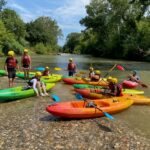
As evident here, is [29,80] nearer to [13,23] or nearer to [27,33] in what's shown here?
[13,23]

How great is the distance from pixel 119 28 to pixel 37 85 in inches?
1841

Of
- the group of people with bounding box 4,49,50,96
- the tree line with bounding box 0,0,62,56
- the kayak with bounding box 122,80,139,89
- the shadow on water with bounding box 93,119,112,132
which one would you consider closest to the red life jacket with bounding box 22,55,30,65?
the group of people with bounding box 4,49,50,96

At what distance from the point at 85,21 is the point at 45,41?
26.0 metres

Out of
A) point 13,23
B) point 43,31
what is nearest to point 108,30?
point 13,23

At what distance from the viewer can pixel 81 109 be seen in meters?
10.5

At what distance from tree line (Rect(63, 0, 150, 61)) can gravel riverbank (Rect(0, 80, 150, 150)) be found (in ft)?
107

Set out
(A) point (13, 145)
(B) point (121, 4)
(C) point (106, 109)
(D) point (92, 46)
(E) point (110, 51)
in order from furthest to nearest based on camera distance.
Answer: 1. (D) point (92, 46)
2. (E) point (110, 51)
3. (B) point (121, 4)
4. (C) point (106, 109)
5. (A) point (13, 145)

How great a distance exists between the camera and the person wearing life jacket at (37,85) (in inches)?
537

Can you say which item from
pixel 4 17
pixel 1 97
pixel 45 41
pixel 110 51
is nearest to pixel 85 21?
pixel 110 51

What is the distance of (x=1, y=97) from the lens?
41.7 ft

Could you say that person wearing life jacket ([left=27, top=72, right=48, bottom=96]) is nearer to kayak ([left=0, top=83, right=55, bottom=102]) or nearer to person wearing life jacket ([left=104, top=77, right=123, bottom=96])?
kayak ([left=0, top=83, right=55, bottom=102])

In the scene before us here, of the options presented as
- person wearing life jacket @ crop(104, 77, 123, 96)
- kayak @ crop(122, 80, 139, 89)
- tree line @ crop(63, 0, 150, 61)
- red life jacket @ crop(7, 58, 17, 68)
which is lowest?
kayak @ crop(122, 80, 139, 89)

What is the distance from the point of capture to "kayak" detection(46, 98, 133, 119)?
10.1 metres

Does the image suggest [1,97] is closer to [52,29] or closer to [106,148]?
[106,148]
